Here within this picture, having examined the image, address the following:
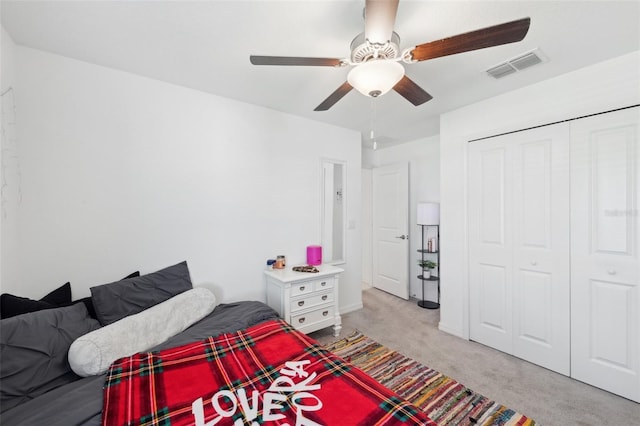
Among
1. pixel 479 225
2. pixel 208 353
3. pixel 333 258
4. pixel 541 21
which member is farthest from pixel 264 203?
pixel 541 21

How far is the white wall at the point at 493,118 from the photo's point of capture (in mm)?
1906

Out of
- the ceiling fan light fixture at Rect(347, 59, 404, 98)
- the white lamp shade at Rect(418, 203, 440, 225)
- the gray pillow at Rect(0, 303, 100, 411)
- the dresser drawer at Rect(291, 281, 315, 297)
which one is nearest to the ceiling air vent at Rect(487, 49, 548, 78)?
the ceiling fan light fixture at Rect(347, 59, 404, 98)

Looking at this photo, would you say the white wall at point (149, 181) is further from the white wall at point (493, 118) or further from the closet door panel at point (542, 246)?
the closet door panel at point (542, 246)

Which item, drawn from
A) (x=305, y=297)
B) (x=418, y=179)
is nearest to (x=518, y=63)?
(x=418, y=179)

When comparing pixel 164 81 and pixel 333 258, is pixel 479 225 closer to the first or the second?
pixel 333 258

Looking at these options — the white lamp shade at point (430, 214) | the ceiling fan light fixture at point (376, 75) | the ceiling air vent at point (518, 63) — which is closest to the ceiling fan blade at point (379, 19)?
the ceiling fan light fixture at point (376, 75)

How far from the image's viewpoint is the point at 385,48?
1.28 metres

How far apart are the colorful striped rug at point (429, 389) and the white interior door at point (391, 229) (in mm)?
1725

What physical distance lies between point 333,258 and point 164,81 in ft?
8.77

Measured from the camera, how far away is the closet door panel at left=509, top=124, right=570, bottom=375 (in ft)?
7.07

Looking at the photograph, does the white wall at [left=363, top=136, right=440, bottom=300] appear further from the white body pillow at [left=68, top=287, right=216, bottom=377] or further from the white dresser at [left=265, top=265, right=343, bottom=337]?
the white body pillow at [left=68, top=287, right=216, bottom=377]

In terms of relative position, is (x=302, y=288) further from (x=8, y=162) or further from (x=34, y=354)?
(x=8, y=162)

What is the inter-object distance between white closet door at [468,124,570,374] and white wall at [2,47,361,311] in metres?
1.92

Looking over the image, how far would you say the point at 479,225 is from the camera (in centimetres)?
268
